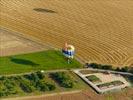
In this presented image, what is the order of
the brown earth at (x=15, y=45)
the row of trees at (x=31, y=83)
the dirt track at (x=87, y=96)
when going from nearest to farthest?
the dirt track at (x=87, y=96) → the row of trees at (x=31, y=83) → the brown earth at (x=15, y=45)

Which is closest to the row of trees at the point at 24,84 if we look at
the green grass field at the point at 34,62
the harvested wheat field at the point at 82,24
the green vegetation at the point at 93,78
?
the green grass field at the point at 34,62

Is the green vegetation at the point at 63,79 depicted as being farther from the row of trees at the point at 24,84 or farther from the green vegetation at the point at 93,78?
the green vegetation at the point at 93,78

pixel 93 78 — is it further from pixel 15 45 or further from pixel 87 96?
pixel 15 45

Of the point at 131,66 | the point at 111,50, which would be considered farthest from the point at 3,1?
the point at 131,66

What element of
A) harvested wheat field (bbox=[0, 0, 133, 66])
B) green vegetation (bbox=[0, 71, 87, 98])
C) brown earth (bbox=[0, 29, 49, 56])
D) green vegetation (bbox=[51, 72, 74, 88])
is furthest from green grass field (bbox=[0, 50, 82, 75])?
harvested wheat field (bbox=[0, 0, 133, 66])

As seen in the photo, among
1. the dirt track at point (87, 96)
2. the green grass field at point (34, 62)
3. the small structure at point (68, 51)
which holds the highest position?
the small structure at point (68, 51)

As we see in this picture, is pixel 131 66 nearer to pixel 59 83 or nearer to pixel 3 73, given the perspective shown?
pixel 59 83

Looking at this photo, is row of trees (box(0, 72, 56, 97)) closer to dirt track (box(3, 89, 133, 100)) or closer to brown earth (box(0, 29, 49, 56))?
dirt track (box(3, 89, 133, 100))

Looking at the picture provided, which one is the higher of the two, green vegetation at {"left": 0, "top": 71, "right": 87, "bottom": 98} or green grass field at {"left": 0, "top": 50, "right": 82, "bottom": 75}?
green grass field at {"left": 0, "top": 50, "right": 82, "bottom": 75}
